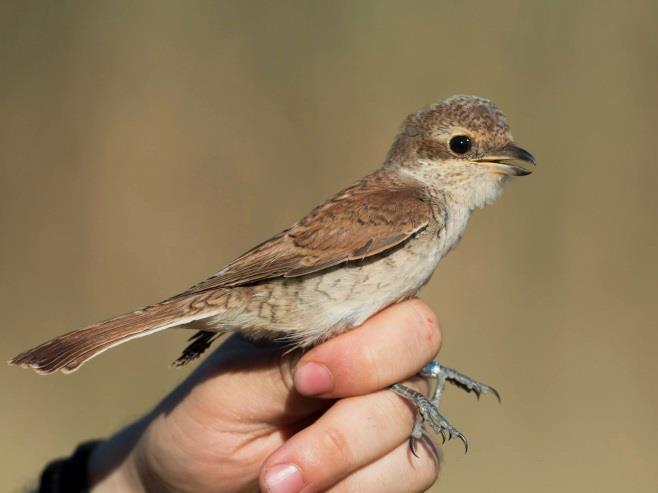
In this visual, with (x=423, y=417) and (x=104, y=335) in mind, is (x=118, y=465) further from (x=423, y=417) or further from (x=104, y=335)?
(x=423, y=417)

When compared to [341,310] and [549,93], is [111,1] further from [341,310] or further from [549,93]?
[341,310]

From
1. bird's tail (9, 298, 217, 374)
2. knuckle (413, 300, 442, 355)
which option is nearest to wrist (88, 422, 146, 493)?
bird's tail (9, 298, 217, 374)

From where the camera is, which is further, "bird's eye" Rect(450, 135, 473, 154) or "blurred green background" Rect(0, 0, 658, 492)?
"blurred green background" Rect(0, 0, 658, 492)

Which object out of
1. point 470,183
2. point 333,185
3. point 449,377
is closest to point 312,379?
point 449,377

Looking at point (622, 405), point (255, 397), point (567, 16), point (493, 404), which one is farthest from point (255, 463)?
point (567, 16)

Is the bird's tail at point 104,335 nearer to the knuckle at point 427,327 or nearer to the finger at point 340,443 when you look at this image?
the finger at point 340,443

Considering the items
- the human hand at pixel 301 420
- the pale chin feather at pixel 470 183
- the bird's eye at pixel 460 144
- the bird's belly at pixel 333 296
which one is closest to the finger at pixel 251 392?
the human hand at pixel 301 420

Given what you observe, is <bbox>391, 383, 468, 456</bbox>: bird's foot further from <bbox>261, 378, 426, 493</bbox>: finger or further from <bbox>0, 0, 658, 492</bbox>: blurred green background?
<bbox>0, 0, 658, 492</bbox>: blurred green background

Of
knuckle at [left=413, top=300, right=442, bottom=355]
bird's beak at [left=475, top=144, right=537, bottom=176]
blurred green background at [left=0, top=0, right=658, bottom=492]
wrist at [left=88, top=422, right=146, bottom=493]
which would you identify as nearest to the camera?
knuckle at [left=413, top=300, right=442, bottom=355]
